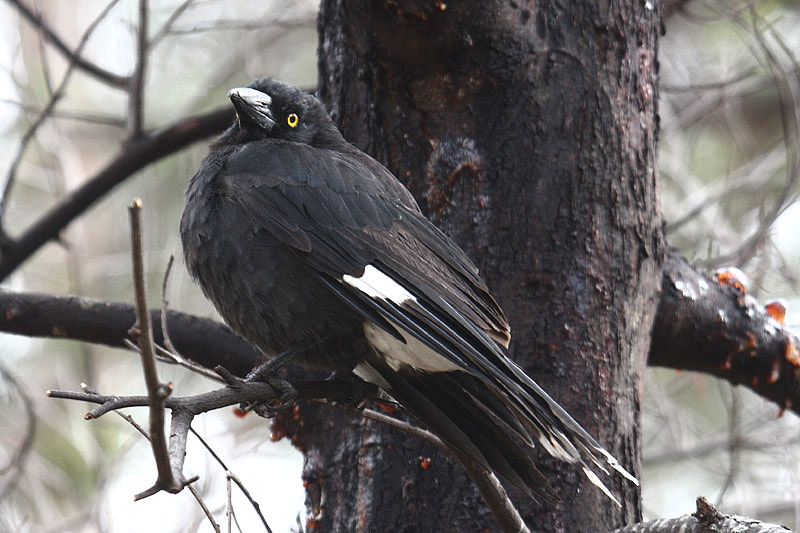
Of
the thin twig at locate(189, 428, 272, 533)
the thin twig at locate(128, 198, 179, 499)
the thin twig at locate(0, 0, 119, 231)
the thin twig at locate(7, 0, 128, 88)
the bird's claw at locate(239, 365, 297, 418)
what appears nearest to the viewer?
the thin twig at locate(128, 198, 179, 499)

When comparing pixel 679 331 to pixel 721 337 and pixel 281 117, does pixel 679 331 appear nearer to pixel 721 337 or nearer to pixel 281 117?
pixel 721 337

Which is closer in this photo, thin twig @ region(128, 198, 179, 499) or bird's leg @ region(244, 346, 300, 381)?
thin twig @ region(128, 198, 179, 499)

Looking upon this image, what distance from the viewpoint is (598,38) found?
8.56ft

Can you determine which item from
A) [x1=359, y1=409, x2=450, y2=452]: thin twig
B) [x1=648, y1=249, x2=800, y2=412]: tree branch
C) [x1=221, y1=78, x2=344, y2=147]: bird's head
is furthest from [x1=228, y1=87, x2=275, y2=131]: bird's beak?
[x1=648, y1=249, x2=800, y2=412]: tree branch

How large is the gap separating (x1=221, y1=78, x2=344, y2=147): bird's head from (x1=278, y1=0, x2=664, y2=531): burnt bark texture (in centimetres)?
21

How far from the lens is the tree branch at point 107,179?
318 centimetres

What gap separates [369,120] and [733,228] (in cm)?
330

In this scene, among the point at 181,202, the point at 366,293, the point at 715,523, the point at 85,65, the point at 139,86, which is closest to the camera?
the point at 715,523

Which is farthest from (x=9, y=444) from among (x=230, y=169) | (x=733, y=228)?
(x=733, y=228)

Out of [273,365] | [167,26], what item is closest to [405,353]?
[273,365]

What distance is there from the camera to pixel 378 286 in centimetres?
215

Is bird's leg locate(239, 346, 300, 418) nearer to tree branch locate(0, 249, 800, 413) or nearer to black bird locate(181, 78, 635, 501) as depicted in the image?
black bird locate(181, 78, 635, 501)

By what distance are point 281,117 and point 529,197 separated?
33.2 inches

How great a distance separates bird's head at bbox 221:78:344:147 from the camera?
109 inches
